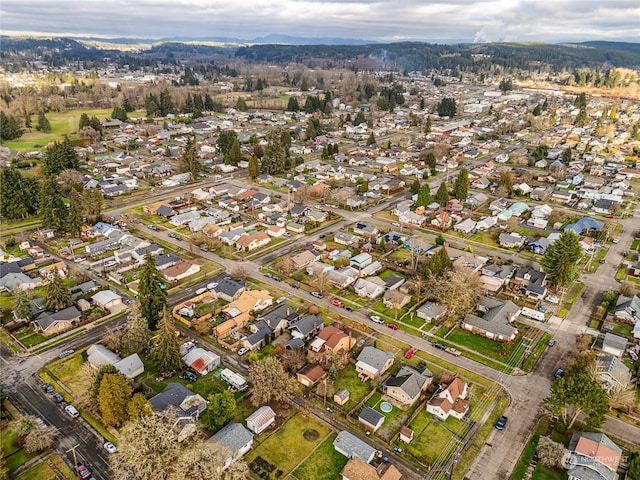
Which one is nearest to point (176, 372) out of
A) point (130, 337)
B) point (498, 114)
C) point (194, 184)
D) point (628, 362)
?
point (130, 337)

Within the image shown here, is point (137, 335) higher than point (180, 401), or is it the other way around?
point (137, 335)

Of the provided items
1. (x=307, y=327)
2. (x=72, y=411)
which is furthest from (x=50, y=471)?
(x=307, y=327)

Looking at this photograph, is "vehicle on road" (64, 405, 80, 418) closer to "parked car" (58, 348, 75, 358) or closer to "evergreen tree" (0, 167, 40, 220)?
"parked car" (58, 348, 75, 358)

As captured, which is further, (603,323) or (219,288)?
(219,288)

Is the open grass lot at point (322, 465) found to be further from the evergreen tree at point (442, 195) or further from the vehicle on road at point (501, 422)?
the evergreen tree at point (442, 195)

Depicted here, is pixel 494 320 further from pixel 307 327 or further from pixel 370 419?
pixel 307 327

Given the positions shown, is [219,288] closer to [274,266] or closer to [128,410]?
[274,266]
